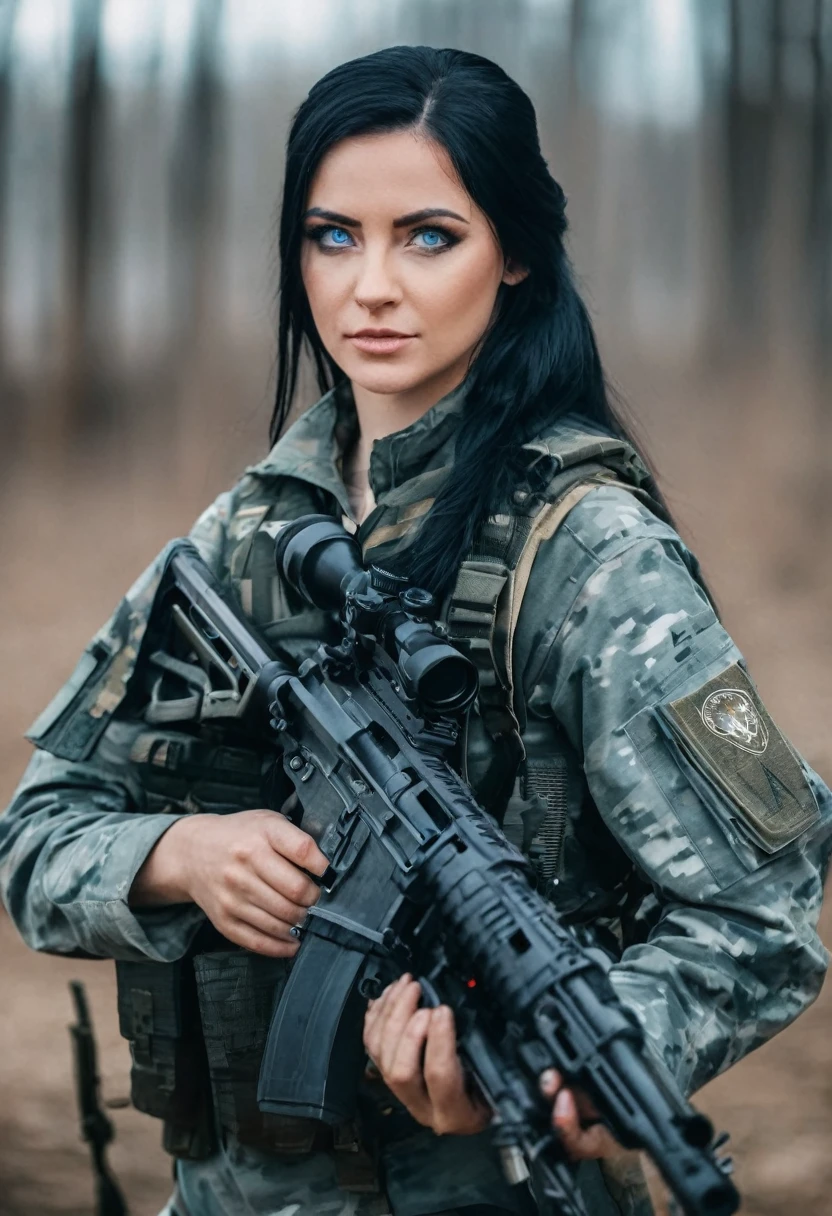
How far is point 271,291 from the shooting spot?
6.42 metres

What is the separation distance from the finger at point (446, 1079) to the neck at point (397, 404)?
2.38ft

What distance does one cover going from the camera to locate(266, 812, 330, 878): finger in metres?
1.42

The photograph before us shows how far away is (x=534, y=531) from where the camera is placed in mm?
1410

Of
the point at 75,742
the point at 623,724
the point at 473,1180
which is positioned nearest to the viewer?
the point at 623,724

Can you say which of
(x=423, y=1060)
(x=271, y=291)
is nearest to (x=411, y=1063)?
(x=423, y=1060)

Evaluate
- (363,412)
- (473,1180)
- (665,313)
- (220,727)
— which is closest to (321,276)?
(363,412)

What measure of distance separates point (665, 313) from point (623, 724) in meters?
7.55

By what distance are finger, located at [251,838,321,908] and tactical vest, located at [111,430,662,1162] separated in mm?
148

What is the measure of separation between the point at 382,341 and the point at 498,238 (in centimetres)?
17

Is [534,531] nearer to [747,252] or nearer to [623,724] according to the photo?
[623,724]

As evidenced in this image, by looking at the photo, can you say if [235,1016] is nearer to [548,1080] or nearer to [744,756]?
[548,1080]

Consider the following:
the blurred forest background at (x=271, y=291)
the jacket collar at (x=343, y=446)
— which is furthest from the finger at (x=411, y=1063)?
the blurred forest background at (x=271, y=291)

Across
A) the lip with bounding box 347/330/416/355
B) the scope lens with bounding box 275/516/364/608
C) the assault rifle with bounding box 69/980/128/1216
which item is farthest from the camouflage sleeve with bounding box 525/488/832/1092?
the assault rifle with bounding box 69/980/128/1216

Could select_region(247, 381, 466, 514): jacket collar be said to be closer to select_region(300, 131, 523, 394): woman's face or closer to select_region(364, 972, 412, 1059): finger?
select_region(300, 131, 523, 394): woman's face
